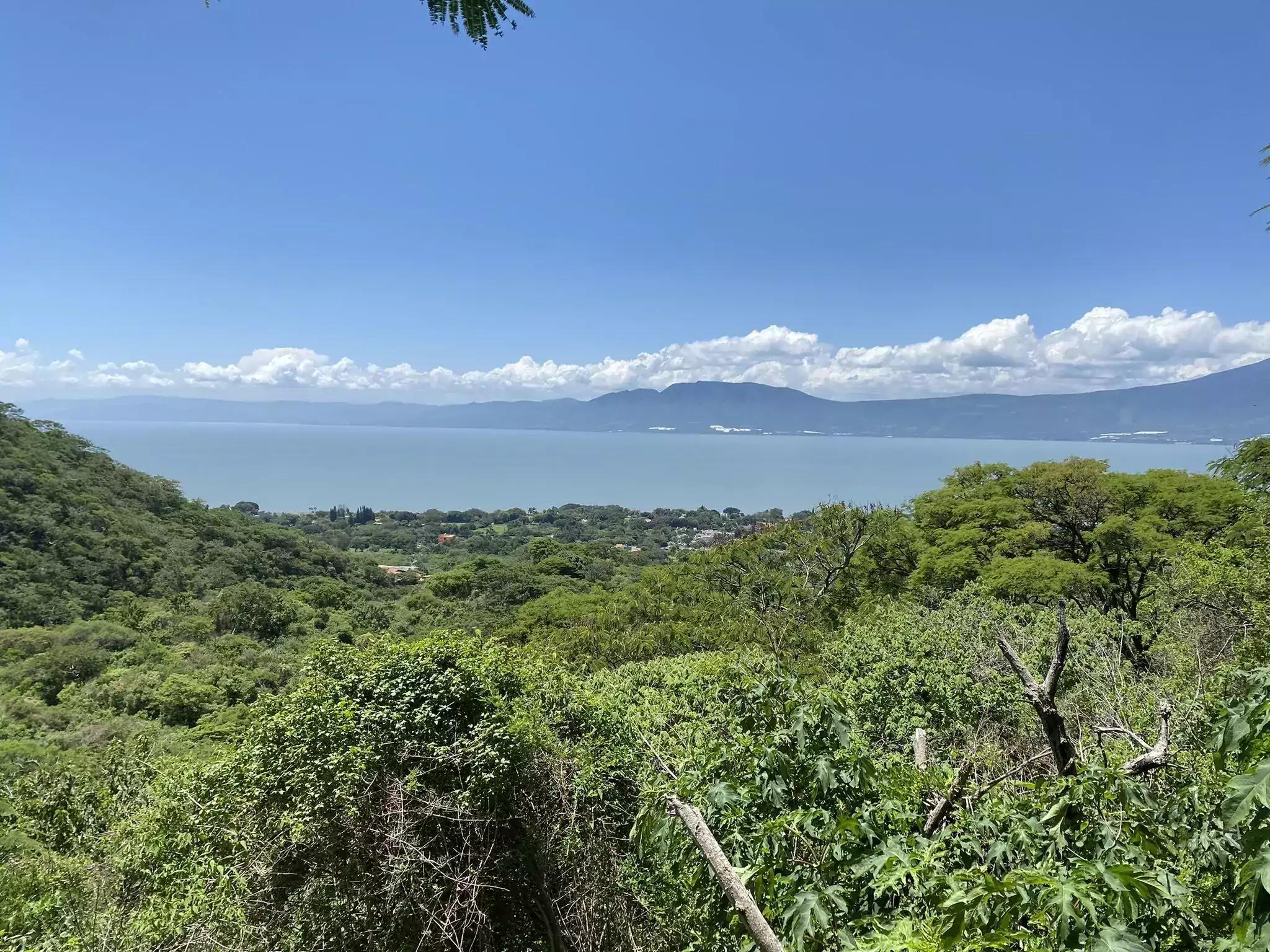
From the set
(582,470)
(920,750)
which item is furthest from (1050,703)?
(582,470)

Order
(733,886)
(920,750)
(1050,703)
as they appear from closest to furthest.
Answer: (733,886), (1050,703), (920,750)

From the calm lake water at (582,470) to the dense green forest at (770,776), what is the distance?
4852cm

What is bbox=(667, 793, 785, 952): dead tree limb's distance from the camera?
164 cm

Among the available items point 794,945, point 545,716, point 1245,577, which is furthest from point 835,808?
point 1245,577

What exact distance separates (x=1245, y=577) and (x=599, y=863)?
8569mm

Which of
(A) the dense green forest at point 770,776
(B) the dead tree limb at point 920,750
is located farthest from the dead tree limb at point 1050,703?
(B) the dead tree limb at point 920,750

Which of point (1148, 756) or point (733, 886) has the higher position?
point (1148, 756)

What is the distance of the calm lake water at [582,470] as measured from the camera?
87625 mm

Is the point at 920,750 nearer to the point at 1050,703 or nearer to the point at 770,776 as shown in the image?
the point at 1050,703

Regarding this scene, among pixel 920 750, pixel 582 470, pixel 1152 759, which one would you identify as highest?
pixel 1152 759

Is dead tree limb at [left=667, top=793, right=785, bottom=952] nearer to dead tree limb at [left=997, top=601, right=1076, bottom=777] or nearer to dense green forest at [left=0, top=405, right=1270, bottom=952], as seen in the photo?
dense green forest at [left=0, top=405, right=1270, bottom=952]

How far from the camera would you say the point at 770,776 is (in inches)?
84.9

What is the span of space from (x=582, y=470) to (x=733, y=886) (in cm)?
13812

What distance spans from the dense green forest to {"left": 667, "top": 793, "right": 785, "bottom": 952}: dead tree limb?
5 cm
